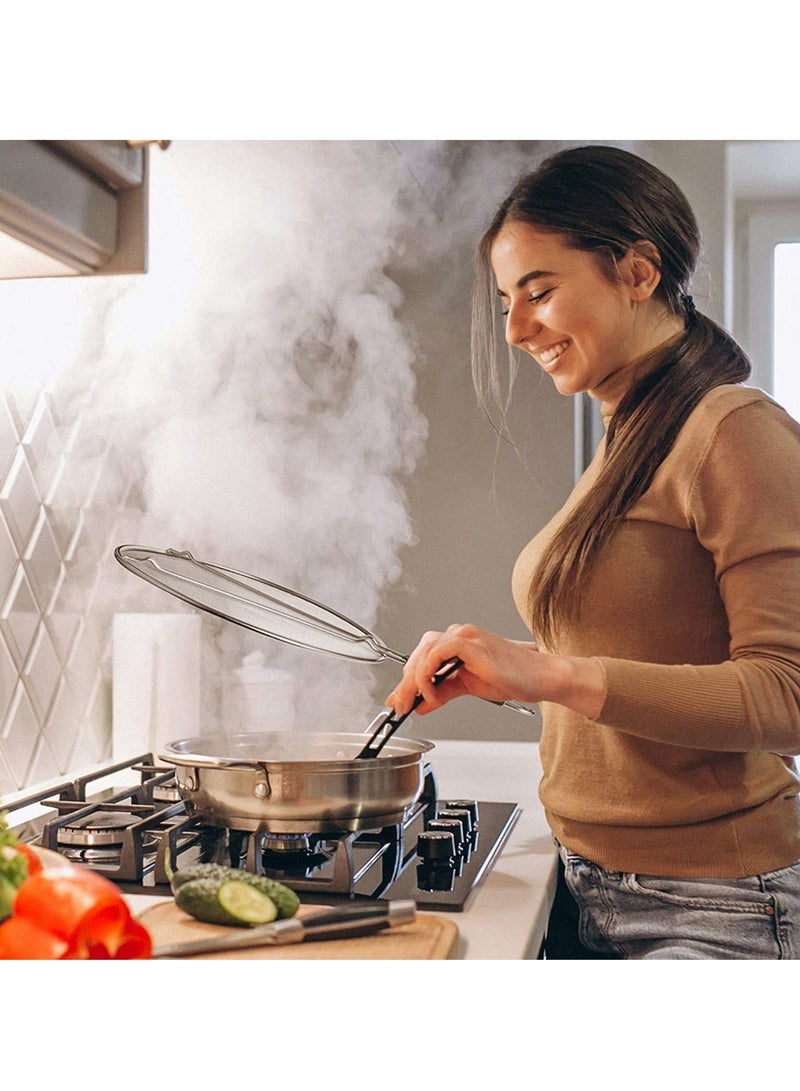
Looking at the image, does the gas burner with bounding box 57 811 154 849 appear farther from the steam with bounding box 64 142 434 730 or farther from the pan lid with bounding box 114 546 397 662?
the steam with bounding box 64 142 434 730

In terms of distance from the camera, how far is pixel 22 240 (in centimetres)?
89

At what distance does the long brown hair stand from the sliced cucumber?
33cm

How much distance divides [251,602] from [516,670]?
1.39 ft

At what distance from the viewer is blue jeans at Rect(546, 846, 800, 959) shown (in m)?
0.80

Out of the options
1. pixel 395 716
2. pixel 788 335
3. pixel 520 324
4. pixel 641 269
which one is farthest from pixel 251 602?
pixel 788 335

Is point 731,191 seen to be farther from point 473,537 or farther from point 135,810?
point 135,810

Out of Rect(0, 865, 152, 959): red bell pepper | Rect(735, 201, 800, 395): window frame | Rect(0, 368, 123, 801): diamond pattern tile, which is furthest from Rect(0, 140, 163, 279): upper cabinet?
Rect(735, 201, 800, 395): window frame

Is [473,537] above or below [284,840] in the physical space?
above

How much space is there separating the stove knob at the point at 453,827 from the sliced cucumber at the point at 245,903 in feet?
0.79

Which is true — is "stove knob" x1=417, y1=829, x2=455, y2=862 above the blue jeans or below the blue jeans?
above
